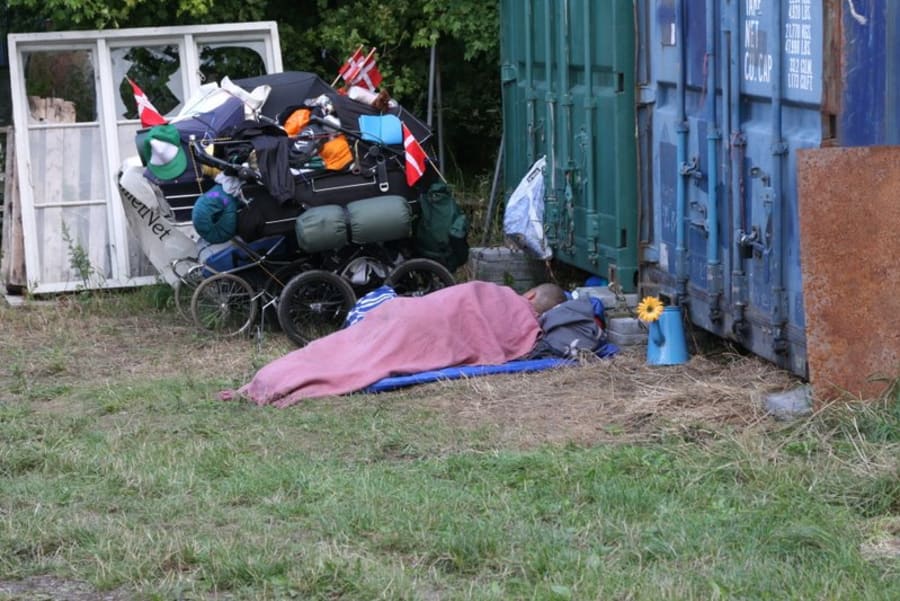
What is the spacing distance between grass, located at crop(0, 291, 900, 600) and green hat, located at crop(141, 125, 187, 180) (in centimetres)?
196

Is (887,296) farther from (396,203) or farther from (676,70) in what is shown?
(396,203)

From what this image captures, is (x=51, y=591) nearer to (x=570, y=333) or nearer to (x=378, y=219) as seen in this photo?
(x=570, y=333)

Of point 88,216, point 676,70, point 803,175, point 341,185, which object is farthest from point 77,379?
point 803,175

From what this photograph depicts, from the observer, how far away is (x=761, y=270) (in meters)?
6.77

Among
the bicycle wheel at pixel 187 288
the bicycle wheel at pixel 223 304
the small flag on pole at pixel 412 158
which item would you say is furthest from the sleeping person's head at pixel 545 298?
the bicycle wheel at pixel 187 288

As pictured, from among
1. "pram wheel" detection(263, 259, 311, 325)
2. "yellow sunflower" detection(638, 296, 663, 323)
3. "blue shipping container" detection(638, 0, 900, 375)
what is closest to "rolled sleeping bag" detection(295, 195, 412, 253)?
"pram wheel" detection(263, 259, 311, 325)

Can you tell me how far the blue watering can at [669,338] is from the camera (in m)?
7.61

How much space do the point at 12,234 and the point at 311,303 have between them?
3.06 m

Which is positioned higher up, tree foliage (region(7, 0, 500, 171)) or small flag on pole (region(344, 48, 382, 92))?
tree foliage (region(7, 0, 500, 171))

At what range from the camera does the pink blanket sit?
7473 millimetres

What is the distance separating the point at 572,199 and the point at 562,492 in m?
4.06

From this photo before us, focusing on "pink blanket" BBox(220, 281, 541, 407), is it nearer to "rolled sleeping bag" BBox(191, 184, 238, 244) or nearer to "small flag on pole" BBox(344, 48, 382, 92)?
"rolled sleeping bag" BBox(191, 184, 238, 244)

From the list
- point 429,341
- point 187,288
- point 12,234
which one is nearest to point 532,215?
point 429,341

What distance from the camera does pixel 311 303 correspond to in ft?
29.5
